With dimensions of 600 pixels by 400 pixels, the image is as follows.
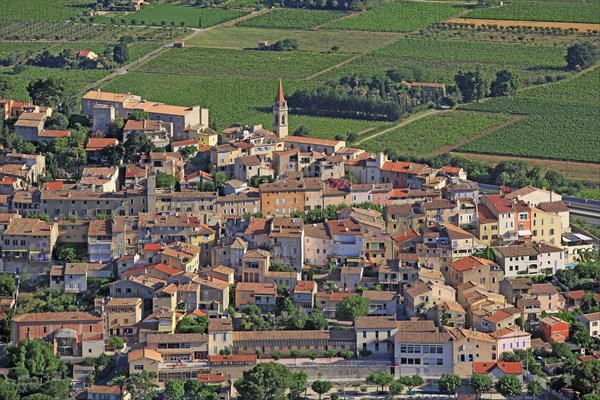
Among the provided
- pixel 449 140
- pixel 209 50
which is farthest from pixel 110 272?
pixel 209 50

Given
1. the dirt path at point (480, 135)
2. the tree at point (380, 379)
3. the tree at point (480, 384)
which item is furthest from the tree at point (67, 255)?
the dirt path at point (480, 135)

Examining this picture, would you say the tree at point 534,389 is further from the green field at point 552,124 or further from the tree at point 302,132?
the green field at point 552,124

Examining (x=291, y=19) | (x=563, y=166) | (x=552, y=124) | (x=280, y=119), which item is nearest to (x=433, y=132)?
(x=552, y=124)

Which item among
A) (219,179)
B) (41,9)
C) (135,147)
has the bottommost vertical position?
(41,9)

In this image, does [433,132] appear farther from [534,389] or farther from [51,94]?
[534,389]

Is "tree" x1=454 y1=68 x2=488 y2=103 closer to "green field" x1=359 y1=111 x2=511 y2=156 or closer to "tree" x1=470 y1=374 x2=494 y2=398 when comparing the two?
"green field" x1=359 y1=111 x2=511 y2=156

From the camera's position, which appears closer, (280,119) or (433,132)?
(280,119)
